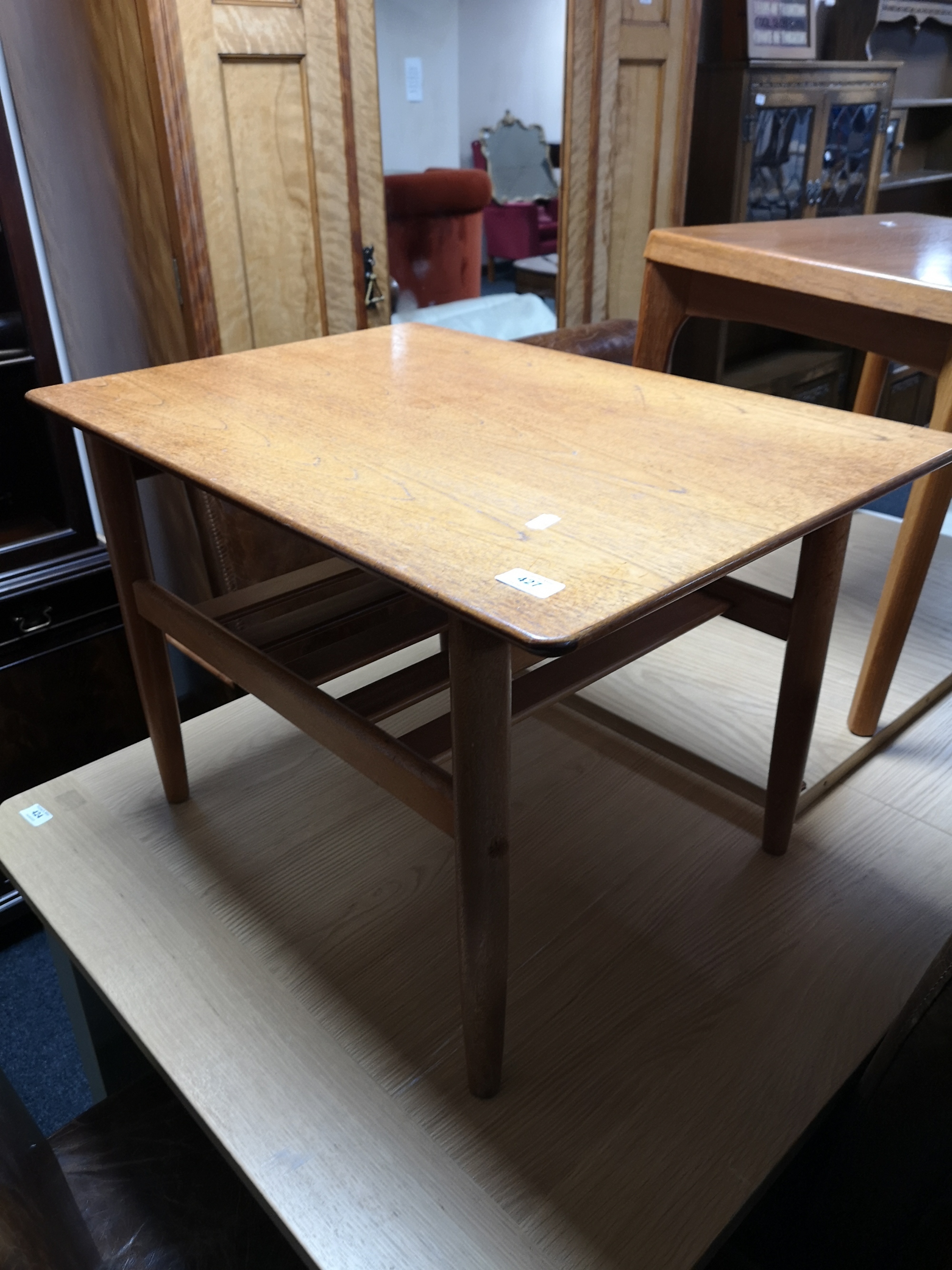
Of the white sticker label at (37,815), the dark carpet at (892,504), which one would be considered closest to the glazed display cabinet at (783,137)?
the dark carpet at (892,504)

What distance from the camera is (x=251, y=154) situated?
5.68ft

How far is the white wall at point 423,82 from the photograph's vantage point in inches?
72.7

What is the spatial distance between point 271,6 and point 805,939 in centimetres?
170

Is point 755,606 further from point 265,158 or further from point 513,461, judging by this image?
point 265,158

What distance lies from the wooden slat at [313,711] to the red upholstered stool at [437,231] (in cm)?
118

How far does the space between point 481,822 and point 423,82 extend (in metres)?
1.69

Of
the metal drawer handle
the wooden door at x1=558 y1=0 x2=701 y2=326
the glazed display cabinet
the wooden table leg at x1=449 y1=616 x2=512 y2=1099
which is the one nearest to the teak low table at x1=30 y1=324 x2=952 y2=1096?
the wooden table leg at x1=449 y1=616 x2=512 y2=1099

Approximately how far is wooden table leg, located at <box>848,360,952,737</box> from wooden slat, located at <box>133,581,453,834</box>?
76cm

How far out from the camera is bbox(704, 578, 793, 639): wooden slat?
1110mm

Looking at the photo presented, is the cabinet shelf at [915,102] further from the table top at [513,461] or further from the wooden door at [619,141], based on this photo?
the table top at [513,461]

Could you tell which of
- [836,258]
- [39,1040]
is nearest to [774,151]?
[836,258]

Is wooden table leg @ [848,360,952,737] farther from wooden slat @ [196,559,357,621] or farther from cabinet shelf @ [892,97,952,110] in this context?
cabinet shelf @ [892,97,952,110]

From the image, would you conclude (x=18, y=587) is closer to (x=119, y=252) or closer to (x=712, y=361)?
(x=119, y=252)

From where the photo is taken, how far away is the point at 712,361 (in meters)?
3.27
